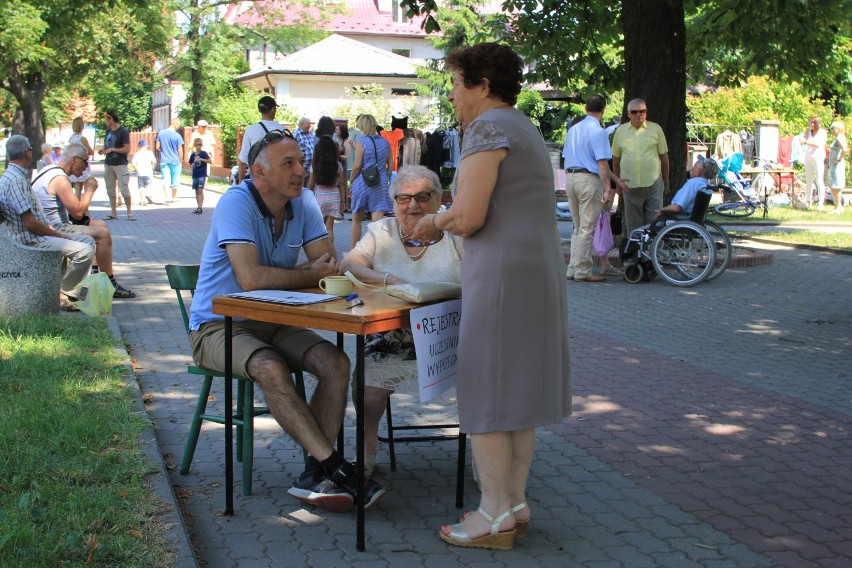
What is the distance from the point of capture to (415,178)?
4.80m

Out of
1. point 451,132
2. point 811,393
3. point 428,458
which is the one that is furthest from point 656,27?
point 451,132

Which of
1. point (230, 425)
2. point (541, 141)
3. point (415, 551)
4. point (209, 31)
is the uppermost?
point (209, 31)

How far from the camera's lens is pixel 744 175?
81.4 feet

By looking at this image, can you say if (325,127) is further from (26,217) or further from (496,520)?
(496,520)

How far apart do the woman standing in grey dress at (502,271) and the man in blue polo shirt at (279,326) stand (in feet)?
2.36

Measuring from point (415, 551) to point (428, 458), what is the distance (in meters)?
1.30

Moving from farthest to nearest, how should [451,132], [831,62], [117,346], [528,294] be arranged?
1. [451,132]
2. [831,62]
3. [117,346]
4. [528,294]

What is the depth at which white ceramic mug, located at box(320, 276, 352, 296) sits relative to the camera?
4.42 metres

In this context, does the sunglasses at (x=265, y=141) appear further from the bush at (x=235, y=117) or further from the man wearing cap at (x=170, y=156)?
the bush at (x=235, y=117)

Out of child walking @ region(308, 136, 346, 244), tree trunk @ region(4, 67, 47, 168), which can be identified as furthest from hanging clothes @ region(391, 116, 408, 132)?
tree trunk @ region(4, 67, 47, 168)

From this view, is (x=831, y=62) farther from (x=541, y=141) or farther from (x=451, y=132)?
(x=541, y=141)

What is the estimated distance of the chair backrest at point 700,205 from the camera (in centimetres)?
Answer: 1147

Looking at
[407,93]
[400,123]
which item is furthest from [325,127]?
[407,93]

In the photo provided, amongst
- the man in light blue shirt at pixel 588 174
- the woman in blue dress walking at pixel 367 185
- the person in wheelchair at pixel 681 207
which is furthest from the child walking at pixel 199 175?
Result: the person in wheelchair at pixel 681 207
